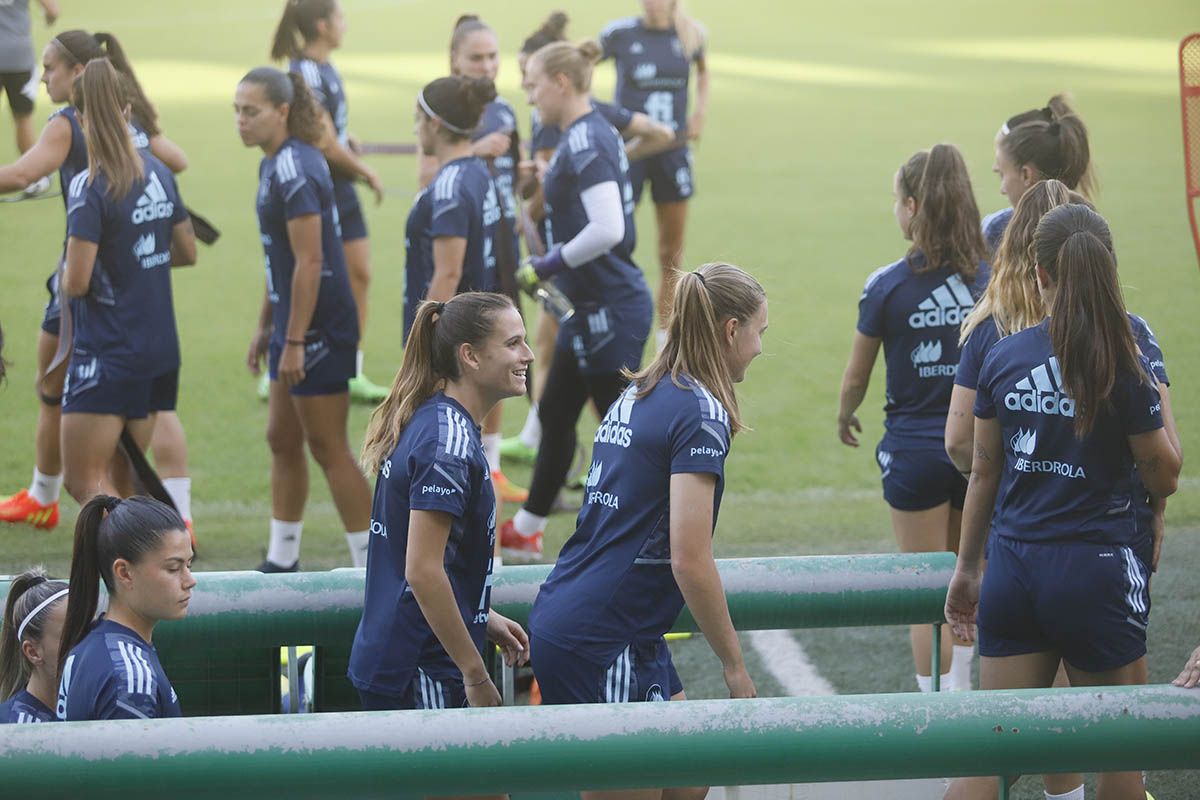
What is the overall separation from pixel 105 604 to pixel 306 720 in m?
0.94

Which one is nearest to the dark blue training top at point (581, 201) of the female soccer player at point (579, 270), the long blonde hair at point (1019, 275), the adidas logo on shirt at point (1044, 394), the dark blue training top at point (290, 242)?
the female soccer player at point (579, 270)

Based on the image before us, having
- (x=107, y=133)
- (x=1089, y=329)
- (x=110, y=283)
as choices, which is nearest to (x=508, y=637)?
(x=1089, y=329)

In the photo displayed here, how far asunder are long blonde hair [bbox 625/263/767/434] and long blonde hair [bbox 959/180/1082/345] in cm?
73

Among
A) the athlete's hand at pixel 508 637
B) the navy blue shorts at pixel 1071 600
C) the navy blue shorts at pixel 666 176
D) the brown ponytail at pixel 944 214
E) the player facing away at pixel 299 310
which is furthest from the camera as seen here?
the navy blue shorts at pixel 666 176

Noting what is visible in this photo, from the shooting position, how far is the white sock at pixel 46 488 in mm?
6418

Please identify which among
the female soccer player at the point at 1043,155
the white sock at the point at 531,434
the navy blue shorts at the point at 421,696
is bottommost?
the white sock at the point at 531,434

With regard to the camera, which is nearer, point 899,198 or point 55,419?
point 899,198

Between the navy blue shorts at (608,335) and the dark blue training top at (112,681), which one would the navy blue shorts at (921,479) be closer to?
the navy blue shorts at (608,335)

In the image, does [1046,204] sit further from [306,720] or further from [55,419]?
[55,419]

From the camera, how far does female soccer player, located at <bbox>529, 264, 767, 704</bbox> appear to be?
9.88ft

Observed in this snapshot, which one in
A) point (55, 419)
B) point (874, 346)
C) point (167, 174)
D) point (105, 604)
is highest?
point (167, 174)

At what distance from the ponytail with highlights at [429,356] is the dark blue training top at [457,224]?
6.85 feet

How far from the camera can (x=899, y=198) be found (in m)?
4.51

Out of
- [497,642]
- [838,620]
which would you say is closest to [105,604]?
[497,642]
